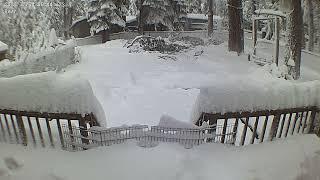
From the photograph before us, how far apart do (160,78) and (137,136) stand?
8431 mm

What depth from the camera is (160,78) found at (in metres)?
13.6

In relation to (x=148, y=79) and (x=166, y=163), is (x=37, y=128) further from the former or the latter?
(x=148, y=79)

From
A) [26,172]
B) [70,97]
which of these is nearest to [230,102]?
[70,97]

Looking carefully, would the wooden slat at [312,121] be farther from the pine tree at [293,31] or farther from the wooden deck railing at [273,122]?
the pine tree at [293,31]

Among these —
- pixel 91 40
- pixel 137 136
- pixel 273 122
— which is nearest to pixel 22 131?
pixel 137 136

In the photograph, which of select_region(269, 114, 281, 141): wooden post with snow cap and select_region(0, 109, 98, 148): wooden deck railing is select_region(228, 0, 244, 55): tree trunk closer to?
select_region(269, 114, 281, 141): wooden post with snow cap

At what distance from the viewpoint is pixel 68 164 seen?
4.84 meters

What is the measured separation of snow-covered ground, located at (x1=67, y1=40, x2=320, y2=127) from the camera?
29.7ft

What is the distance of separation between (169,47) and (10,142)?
619 inches

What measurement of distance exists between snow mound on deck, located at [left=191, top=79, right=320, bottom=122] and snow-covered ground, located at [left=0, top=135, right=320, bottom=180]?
584mm

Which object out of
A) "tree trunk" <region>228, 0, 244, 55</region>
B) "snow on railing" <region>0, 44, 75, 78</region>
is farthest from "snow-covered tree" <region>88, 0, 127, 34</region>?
"tree trunk" <region>228, 0, 244, 55</region>

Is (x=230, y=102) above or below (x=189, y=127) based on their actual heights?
above

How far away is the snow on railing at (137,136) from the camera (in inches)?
202

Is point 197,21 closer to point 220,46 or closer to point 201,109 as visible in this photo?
point 220,46
